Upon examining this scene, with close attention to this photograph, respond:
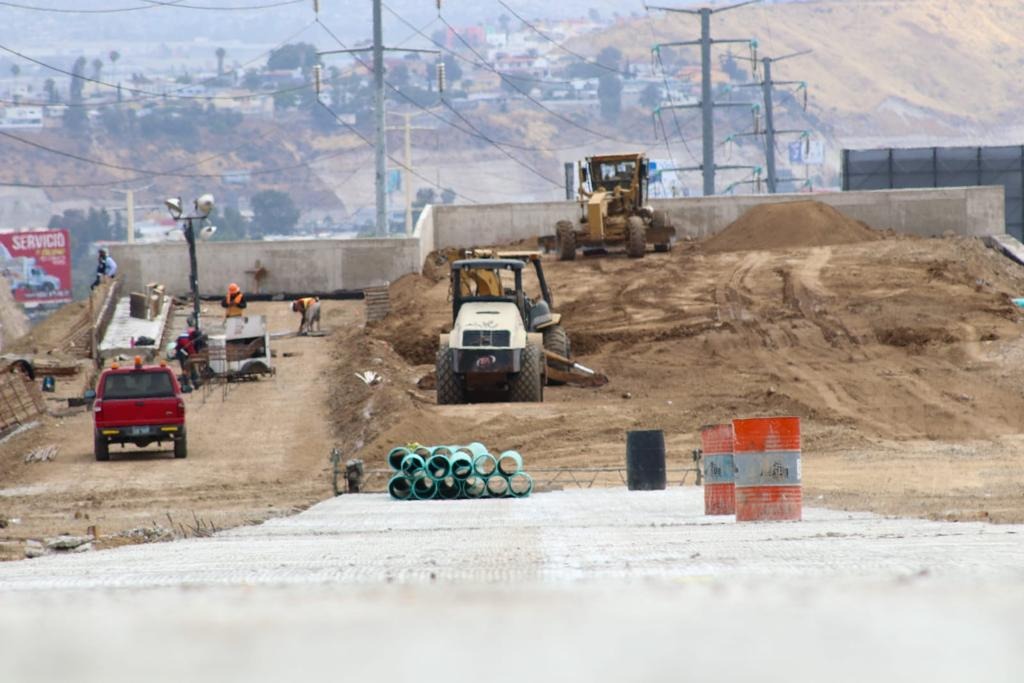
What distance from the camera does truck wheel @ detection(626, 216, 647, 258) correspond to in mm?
45625

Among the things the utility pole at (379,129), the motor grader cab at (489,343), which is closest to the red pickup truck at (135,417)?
the motor grader cab at (489,343)

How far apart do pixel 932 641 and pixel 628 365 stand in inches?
1186

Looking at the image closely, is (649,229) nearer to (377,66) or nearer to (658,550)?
(377,66)

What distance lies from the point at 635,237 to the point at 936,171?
1183 inches

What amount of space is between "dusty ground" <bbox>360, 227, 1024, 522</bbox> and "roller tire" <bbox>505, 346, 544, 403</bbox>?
69 centimetres

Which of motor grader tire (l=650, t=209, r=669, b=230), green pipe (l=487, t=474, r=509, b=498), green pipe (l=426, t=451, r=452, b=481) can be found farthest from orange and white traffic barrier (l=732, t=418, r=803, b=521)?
motor grader tire (l=650, t=209, r=669, b=230)

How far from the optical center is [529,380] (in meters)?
29.4

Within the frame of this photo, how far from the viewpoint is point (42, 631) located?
5008 mm

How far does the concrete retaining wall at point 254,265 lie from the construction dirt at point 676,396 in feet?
7.98

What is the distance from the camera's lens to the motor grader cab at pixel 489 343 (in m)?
28.7

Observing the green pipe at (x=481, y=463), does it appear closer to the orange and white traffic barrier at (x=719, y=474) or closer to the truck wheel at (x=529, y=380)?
the orange and white traffic barrier at (x=719, y=474)

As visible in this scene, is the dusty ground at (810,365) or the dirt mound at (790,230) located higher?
the dirt mound at (790,230)

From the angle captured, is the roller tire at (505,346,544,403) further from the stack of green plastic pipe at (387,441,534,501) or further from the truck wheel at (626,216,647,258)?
the truck wheel at (626,216,647,258)

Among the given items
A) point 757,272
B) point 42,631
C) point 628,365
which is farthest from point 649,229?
point 42,631
